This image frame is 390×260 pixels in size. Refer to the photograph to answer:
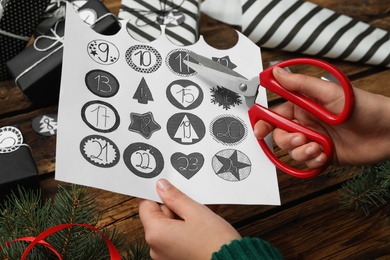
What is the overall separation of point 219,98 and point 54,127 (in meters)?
0.26

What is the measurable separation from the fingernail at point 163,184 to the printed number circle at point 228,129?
91 millimetres

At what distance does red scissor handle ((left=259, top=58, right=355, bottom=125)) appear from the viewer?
0.60 meters

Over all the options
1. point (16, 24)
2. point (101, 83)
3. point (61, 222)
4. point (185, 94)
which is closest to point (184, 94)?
point (185, 94)

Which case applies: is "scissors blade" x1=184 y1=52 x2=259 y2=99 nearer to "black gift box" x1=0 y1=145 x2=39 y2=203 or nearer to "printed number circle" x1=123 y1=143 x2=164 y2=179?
"printed number circle" x1=123 y1=143 x2=164 y2=179

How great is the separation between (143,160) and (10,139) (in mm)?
208

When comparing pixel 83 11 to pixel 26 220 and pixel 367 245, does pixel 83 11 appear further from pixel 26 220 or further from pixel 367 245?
pixel 367 245

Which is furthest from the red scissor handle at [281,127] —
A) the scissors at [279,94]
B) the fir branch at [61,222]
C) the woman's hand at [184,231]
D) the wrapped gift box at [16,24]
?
the wrapped gift box at [16,24]

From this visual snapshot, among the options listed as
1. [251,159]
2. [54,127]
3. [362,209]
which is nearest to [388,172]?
[362,209]

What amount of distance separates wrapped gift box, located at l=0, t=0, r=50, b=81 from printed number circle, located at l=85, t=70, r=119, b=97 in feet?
0.79

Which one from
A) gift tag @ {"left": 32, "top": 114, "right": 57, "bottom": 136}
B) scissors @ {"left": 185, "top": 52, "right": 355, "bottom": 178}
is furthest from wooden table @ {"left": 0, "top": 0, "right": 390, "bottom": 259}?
scissors @ {"left": 185, "top": 52, "right": 355, "bottom": 178}

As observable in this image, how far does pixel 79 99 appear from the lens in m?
0.61

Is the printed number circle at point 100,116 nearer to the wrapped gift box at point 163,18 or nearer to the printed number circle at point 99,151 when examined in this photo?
the printed number circle at point 99,151

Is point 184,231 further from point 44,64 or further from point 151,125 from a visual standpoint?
point 44,64

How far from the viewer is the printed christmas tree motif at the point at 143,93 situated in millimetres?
639
